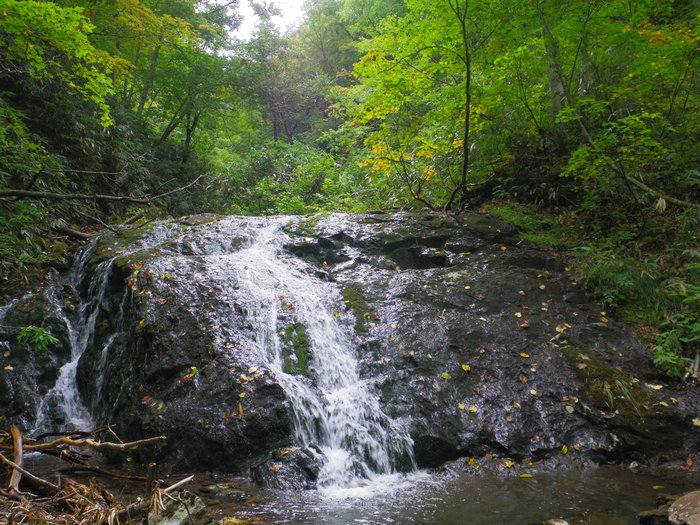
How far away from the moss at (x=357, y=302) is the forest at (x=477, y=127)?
9.77ft

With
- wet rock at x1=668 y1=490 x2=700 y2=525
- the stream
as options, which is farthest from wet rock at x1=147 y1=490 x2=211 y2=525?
wet rock at x1=668 y1=490 x2=700 y2=525

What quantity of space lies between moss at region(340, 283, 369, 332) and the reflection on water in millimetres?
2317

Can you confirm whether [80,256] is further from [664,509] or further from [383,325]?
[664,509]

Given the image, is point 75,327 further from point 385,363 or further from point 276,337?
point 385,363

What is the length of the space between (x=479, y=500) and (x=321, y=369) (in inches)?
94.2

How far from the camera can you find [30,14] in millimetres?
5066

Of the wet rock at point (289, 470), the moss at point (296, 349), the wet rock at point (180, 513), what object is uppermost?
the moss at point (296, 349)

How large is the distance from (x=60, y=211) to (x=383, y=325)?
7203mm

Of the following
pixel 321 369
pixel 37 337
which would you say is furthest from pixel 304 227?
pixel 37 337

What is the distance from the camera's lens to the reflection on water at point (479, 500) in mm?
2957

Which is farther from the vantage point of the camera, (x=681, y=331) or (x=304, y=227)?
(x=304, y=227)

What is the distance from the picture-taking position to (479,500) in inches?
129

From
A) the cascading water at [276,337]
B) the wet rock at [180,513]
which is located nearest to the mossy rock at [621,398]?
the cascading water at [276,337]

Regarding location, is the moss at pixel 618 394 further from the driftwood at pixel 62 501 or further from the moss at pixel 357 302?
the driftwood at pixel 62 501
